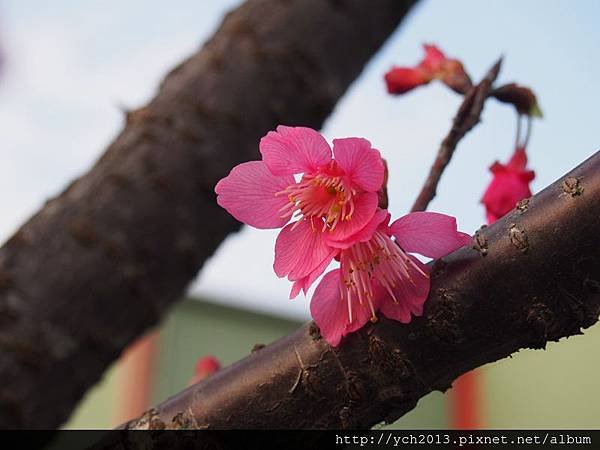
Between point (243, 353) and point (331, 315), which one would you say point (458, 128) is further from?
point (243, 353)

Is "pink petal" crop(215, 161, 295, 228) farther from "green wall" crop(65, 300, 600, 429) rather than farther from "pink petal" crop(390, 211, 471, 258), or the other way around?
"green wall" crop(65, 300, 600, 429)

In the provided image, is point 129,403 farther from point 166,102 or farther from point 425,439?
point 425,439

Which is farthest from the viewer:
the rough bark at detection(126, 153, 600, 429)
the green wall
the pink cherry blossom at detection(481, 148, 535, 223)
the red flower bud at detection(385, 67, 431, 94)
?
the green wall

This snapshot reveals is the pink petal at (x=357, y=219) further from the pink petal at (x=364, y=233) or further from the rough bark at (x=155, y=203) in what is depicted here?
the rough bark at (x=155, y=203)

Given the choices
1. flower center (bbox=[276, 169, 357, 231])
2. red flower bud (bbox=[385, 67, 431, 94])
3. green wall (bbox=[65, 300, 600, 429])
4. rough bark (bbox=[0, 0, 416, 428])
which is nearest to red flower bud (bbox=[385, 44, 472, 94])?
red flower bud (bbox=[385, 67, 431, 94])

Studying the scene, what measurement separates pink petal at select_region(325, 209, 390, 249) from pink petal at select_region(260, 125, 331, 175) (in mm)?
38

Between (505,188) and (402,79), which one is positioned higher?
(402,79)

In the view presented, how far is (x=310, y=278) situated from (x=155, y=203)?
46 centimetres

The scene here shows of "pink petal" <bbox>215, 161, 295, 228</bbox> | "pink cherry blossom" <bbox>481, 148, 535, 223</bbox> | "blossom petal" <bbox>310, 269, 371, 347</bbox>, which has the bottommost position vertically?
"blossom petal" <bbox>310, 269, 371, 347</bbox>

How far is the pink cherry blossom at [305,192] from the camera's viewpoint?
1.08 ft

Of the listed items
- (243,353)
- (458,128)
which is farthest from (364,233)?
(243,353)

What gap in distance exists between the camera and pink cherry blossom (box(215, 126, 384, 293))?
0.33 metres

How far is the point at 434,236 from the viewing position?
311 mm

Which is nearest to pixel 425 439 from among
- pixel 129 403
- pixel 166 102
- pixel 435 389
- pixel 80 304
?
pixel 435 389
